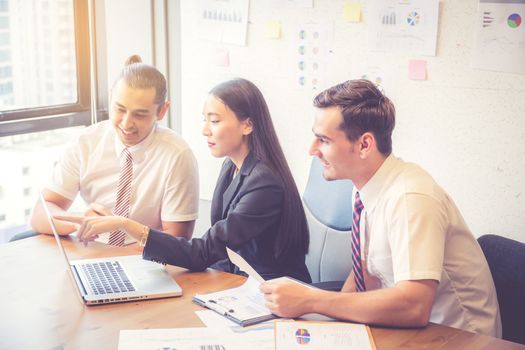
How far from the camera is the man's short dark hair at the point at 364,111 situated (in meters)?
1.75

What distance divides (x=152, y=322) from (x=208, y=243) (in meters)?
0.41

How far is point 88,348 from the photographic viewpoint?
57.3 inches

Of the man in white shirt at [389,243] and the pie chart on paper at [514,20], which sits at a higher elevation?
the pie chart on paper at [514,20]

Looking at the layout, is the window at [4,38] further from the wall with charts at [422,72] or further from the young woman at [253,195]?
the young woman at [253,195]

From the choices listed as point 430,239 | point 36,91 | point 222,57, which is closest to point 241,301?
point 430,239

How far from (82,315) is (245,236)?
573 mm

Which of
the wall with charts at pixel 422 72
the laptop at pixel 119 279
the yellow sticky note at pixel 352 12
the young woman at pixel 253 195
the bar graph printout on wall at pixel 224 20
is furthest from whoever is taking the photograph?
the bar graph printout on wall at pixel 224 20

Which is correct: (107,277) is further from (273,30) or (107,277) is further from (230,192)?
(273,30)

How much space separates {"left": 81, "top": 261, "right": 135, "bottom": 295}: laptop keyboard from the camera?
176 centimetres

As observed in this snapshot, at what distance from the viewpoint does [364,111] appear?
1.75 m

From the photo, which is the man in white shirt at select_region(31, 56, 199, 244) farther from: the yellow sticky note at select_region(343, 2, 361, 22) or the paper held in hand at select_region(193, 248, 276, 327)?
the yellow sticky note at select_region(343, 2, 361, 22)

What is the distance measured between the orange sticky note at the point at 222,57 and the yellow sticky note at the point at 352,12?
0.66 metres

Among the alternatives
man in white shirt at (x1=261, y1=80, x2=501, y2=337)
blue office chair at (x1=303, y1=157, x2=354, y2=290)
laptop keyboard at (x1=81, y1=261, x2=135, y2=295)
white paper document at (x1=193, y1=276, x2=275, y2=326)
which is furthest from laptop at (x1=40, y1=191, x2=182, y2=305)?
blue office chair at (x1=303, y1=157, x2=354, y2=290)

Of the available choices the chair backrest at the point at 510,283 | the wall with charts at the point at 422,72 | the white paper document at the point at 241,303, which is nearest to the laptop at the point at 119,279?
the white paper document at the point at 241,303
